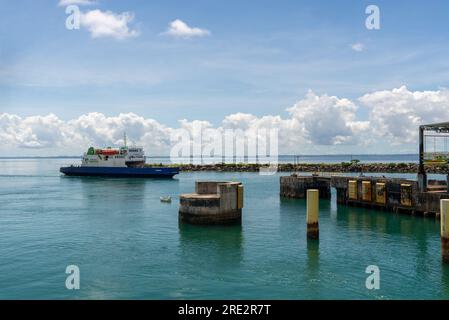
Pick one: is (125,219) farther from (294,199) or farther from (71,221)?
(294,199)

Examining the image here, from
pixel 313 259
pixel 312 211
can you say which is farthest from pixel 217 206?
pixel 313 259

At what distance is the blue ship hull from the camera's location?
340 feet

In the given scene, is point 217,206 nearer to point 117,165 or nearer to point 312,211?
point 312,211

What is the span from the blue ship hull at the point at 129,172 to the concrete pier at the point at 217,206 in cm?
6799

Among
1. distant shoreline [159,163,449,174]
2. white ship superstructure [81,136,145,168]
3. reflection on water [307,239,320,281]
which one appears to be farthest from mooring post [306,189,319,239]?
white ship superstructure [81,136,145,168]

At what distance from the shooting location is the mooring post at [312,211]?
2919cm

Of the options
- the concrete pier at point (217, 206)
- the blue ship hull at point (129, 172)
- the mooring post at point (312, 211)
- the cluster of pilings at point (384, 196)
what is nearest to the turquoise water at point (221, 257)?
the mooring post at point (312, 211)

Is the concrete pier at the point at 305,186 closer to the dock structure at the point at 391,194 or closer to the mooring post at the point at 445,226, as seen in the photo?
the dock structure at the point at 391,194

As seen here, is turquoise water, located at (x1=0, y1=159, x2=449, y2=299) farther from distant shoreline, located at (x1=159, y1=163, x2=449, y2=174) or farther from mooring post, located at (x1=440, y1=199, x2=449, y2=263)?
distant shoreline, located at (x1=159, y1=163, x2=449, y2=174)

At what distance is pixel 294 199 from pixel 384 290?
38.2 metres

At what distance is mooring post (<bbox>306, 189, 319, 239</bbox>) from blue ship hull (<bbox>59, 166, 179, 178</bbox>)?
248 ft

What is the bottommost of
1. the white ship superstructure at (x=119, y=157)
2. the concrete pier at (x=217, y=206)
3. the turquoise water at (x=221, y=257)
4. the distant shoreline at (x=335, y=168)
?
the turquoise water at (x=221, y=257)

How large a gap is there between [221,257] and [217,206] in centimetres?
932

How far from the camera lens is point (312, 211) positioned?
2972 centimetres
